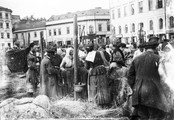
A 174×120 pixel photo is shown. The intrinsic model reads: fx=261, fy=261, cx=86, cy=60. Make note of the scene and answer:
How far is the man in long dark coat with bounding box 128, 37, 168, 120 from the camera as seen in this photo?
4.70m

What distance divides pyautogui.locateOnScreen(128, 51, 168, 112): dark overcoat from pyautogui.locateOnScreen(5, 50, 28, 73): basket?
6404 mm

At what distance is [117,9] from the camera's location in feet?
110

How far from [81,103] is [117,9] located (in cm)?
2784

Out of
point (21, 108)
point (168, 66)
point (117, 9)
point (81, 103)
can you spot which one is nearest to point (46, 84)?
point (81, 103)

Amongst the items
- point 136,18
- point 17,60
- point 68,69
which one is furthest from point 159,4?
point 68,69

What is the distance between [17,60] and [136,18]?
2590 centimetres

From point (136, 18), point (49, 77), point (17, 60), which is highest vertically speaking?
point (136, 18)

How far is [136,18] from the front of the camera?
3412cm

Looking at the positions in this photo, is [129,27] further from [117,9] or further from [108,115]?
[108,115]

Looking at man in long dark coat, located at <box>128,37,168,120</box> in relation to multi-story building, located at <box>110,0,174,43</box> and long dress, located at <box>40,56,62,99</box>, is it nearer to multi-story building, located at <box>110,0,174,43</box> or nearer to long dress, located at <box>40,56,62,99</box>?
long dress, located at <box>40,56,62,99</box>

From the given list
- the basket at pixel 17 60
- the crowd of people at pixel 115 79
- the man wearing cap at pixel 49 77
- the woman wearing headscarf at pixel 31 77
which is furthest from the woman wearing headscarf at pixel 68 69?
the basket at pixel 17 60

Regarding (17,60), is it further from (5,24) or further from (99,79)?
(99,79)

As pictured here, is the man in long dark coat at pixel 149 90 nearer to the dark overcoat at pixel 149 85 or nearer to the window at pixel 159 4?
the dark overcoat at pixel 149 85

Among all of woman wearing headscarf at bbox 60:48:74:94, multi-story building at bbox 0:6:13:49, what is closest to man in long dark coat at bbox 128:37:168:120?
woman wearing headscarf at bbox 60:48:74:94
